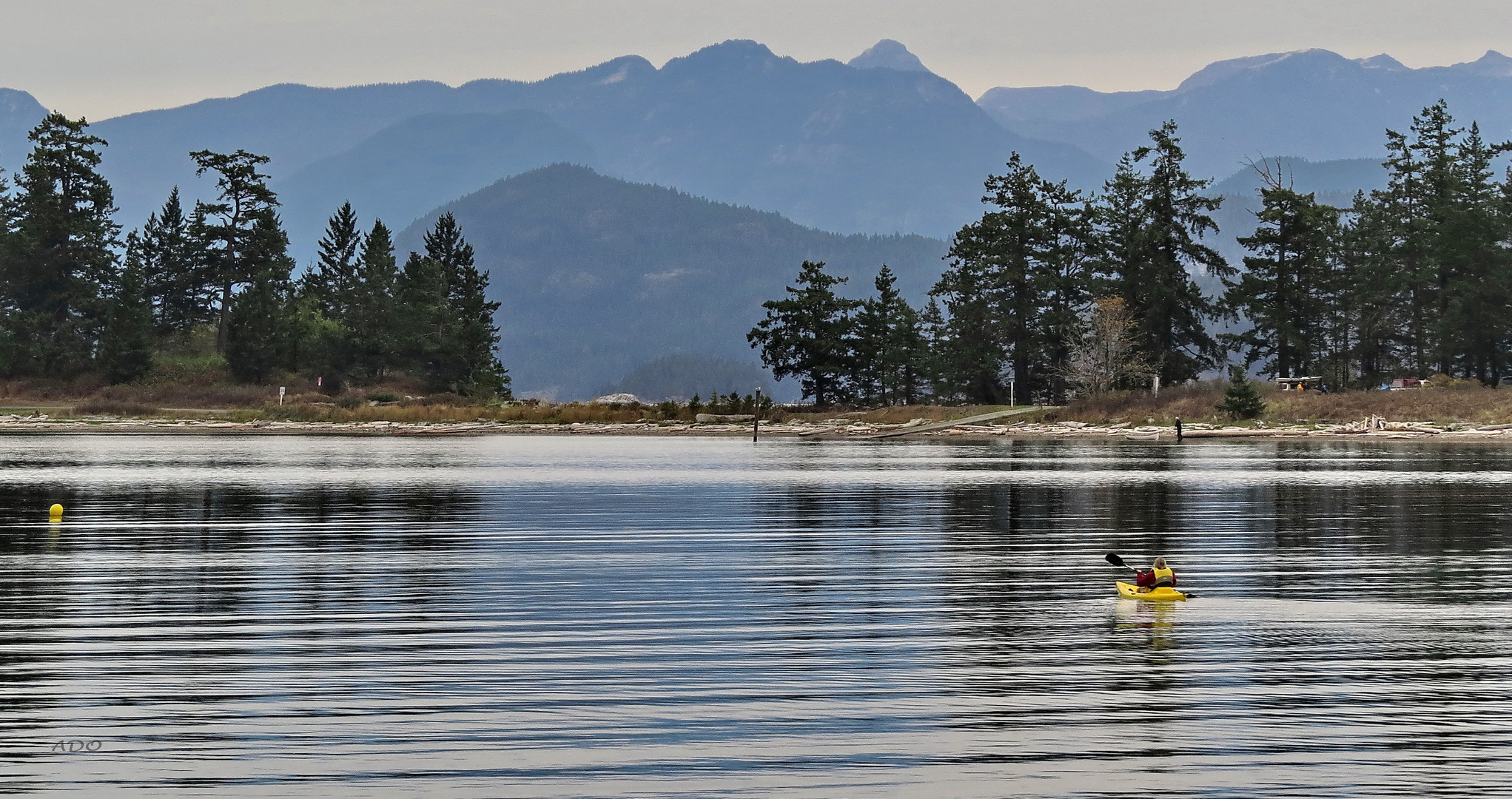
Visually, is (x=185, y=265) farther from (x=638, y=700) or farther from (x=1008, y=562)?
(x=638, y=700)

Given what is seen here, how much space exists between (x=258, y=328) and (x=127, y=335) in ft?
26.2

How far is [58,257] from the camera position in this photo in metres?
98.2

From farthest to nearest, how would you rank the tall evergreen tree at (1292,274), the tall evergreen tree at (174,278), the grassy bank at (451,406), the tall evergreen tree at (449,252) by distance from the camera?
the tall evergreen tree at (449,252) < the tall evergreen tree at (174,278) < the tall evergreen tree at (1292,274) < the grassy bank at (451,406)

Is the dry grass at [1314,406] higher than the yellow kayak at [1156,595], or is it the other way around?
the dry grass at [1314,406]

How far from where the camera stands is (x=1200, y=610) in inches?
648

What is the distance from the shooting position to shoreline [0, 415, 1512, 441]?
7125 centimetres

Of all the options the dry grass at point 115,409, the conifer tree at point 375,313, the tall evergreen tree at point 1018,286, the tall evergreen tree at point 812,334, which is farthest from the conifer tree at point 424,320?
the tall evergreen tree at point 1018,286

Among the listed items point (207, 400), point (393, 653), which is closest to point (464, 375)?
point (207, 400)

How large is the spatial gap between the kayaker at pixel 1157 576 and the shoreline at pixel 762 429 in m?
55.7

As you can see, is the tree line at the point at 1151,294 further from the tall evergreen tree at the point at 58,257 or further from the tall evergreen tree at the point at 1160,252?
the tall evergreen tree at the point at 58,257

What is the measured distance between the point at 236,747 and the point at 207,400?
86.6m

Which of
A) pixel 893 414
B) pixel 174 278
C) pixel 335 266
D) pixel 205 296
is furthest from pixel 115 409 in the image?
pixel 893 414

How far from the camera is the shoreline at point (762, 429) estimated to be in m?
71.2

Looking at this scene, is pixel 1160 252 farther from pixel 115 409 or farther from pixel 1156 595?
pixel 1156 595
